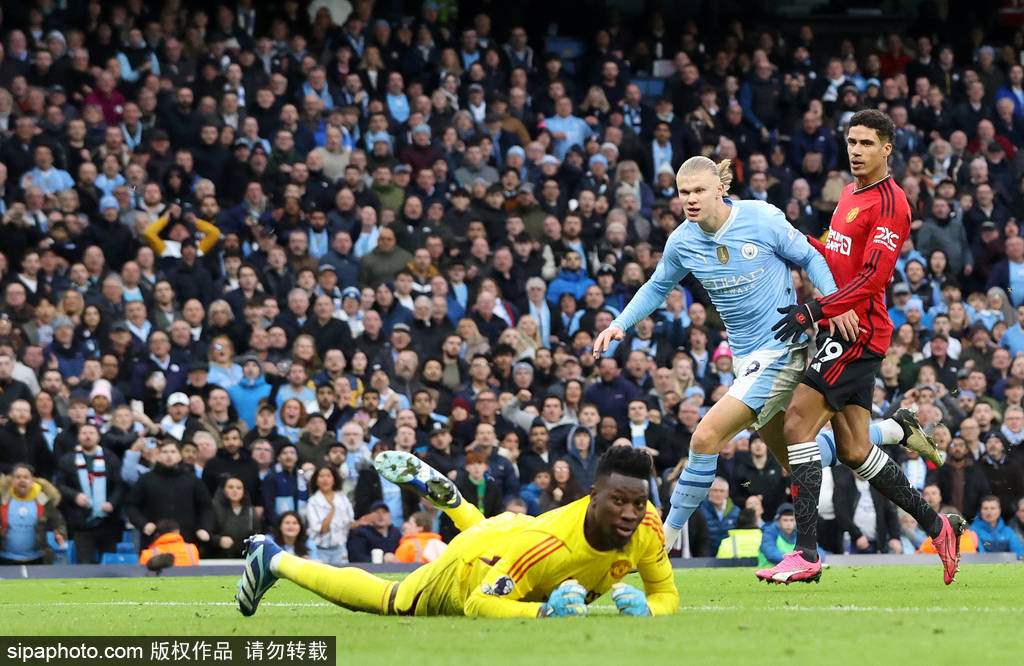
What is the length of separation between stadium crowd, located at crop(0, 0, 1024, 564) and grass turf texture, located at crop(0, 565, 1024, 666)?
172 inches

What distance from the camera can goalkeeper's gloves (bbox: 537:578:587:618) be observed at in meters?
6.68

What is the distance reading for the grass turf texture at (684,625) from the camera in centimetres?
579

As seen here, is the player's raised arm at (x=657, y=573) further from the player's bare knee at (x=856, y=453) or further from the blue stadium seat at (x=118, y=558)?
the blue stadium seat at (x=118, y=558)

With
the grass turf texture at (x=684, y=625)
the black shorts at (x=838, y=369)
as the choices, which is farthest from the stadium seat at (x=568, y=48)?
the black shorts at (x=838, y=369)

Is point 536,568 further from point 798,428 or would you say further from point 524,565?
point 798,428

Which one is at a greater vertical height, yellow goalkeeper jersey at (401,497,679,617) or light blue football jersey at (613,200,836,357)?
light blue football jersey at (613,200,836,357)

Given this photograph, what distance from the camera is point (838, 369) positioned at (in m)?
9.07

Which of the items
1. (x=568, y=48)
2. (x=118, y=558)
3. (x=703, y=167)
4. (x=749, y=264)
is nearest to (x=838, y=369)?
(x=749, y=264)

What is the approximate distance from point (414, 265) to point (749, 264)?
9.02m

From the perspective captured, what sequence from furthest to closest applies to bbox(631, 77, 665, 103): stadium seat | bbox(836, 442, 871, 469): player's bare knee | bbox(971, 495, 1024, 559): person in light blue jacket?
bbox(631, 77, 665, 103): stadium seat
bbox(971, 495, 1024, 559): person in light blue jacket
bbox(836, 442, 871, 469): player's bare knee

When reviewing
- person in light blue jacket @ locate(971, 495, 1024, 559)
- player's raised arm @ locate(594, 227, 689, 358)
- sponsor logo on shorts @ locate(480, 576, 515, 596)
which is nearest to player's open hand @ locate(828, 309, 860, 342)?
player's raised arm @ locate(594, 227, 689, 358)

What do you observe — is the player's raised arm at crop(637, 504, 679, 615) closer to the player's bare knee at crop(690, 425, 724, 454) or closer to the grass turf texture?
the grass turf texture

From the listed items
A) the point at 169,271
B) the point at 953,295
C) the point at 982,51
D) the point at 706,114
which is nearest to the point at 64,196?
the point at 169,271

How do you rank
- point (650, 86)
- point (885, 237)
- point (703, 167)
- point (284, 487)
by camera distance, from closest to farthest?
point (885, 237) < point (703, 167) < point (284, 487) < point (650, 86)
